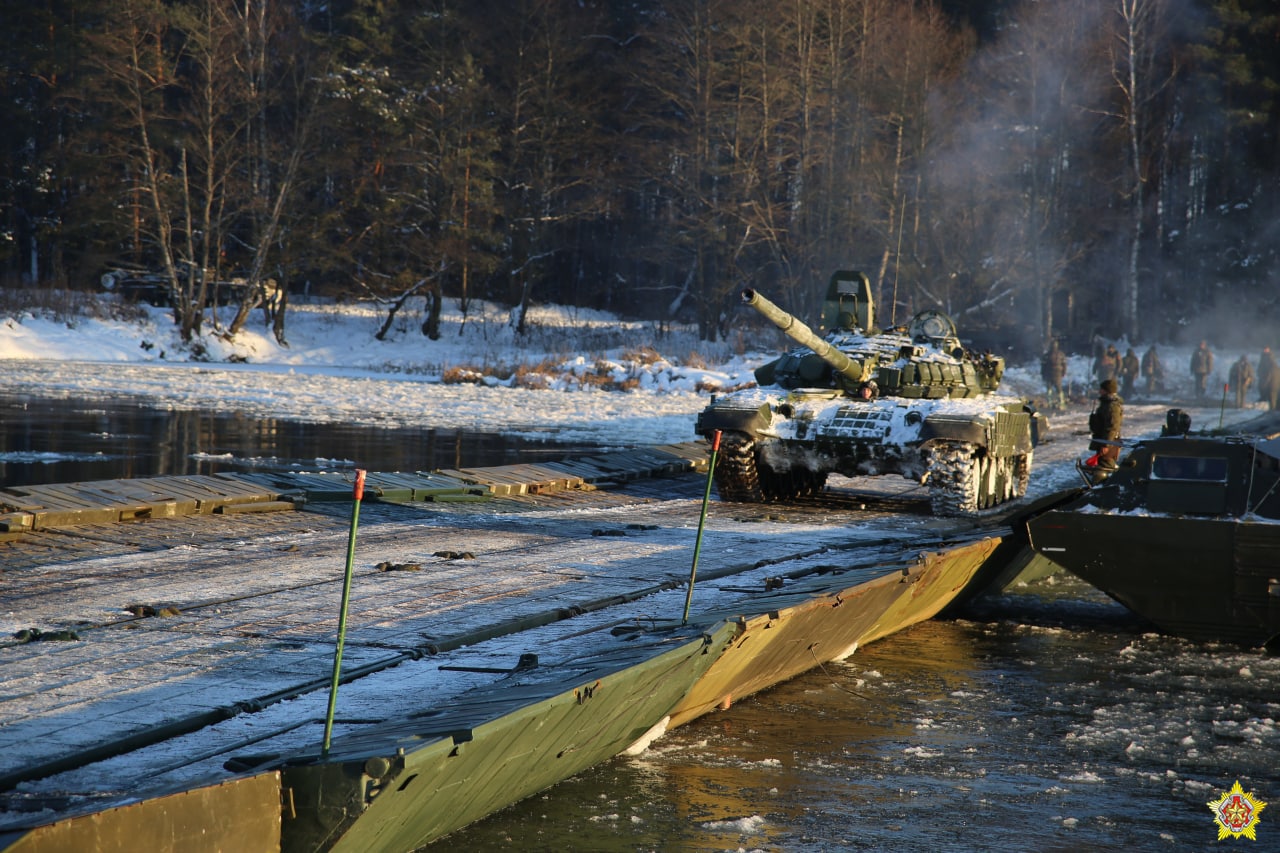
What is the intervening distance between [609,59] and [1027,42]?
1539cm

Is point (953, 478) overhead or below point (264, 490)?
overhead

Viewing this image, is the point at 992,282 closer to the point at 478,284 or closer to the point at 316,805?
the point at 478,284

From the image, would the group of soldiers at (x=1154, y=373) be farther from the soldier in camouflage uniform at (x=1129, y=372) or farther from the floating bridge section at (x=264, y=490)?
the floating bridge section at (x=264, y=490)

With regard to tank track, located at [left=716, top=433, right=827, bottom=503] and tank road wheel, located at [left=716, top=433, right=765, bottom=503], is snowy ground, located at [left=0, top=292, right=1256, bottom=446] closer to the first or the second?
tank track, located at [left=716, top=433, right=827, bottom=503]

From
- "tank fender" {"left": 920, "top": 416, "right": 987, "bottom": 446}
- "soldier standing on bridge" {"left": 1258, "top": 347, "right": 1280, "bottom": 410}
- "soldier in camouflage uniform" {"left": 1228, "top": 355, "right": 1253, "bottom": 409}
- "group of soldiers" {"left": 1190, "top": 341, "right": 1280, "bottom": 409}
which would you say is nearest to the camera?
"tank fender" {"left": 920, "top": 416, "right": 987, "bottom": 446}

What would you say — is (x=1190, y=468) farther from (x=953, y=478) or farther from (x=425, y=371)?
(x=425, y=371)

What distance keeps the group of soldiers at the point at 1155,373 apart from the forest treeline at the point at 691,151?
378cm

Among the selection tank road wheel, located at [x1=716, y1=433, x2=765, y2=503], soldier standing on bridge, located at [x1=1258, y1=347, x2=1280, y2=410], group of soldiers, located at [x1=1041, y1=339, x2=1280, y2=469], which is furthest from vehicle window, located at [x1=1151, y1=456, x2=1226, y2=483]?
soldier standing on bridge, located at [x1=1258, y1=347, x2=1280, y2=410]

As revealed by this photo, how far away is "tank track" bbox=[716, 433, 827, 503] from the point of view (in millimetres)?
14336

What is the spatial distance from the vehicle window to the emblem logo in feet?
12.8

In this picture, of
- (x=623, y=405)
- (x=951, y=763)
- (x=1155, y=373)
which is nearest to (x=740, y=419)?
(x=951, y=763)

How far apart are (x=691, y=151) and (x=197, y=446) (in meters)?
29.0

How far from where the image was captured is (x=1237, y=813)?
5.77 m

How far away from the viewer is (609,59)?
51094 millimetres
